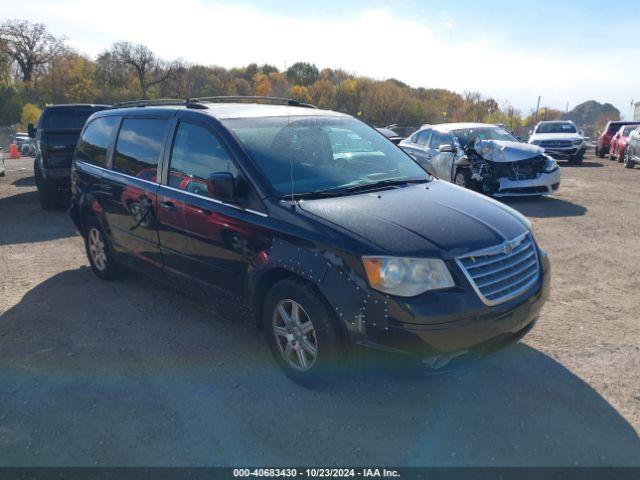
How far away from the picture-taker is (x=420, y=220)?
338 cm

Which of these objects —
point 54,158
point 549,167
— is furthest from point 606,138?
point 54,158

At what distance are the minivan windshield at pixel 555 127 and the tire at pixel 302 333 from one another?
1936 centimetres

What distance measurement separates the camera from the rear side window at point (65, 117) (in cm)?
1052

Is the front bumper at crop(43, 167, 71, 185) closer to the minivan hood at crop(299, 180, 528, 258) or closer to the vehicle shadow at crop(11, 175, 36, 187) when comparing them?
the vehicle shadow at crop(11, 175, 36, 187)

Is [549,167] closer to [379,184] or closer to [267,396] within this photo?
[379,184]

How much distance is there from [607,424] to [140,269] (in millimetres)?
3995

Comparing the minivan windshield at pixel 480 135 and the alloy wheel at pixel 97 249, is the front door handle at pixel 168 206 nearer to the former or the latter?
the alloy wheel at pixel 97 249

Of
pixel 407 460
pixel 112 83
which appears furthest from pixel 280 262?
pixel 112 83

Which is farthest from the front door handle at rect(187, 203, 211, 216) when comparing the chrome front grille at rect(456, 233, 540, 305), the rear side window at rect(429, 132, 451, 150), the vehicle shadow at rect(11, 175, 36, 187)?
the vehicle shadow at rect(11, 175, 36, 187)

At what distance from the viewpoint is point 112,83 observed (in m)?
65.2

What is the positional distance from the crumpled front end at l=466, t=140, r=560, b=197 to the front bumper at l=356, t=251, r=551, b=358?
756cm

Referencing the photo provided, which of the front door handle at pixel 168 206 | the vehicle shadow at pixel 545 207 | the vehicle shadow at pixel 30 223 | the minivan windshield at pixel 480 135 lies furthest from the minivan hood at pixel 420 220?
the minivan windshield at pixel 480 135

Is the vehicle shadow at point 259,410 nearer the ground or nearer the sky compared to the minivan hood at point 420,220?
nearer the ground

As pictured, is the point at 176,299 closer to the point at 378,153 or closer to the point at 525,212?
the point at 378,153
